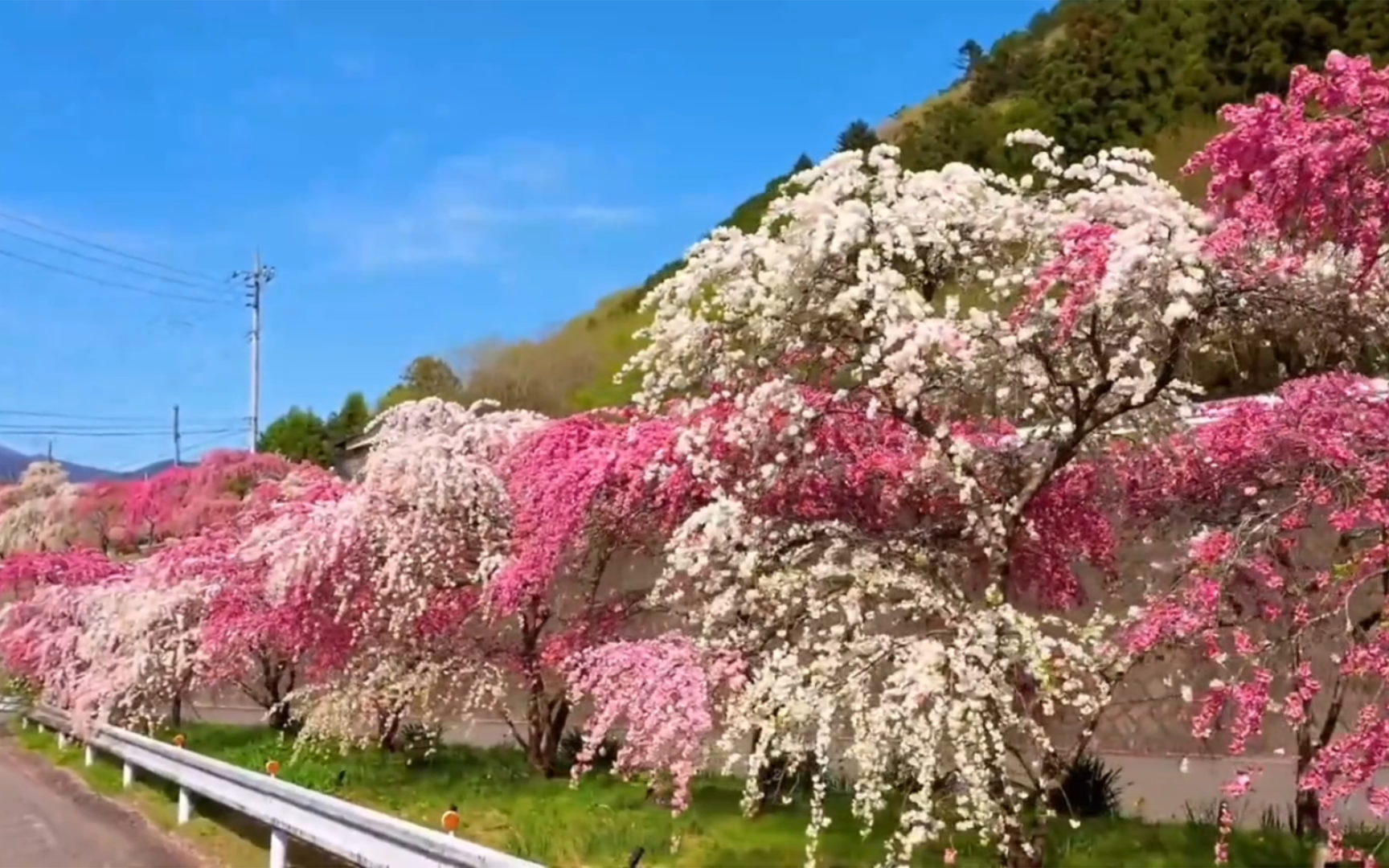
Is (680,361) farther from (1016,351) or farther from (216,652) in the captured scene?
(216,652)

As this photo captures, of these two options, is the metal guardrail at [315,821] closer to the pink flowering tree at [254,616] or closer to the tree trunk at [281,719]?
the pink flowering tree at [254,616]

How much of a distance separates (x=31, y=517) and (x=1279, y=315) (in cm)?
3175

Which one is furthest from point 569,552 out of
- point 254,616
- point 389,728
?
point 254,616

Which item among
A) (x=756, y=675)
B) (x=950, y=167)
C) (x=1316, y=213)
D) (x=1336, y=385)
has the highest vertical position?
(x=950, y=167)

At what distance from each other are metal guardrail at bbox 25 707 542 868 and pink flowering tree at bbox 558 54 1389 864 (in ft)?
5.13

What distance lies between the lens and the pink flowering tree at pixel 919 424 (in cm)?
649

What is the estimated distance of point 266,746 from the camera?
1611cm

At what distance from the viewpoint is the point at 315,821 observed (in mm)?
8555

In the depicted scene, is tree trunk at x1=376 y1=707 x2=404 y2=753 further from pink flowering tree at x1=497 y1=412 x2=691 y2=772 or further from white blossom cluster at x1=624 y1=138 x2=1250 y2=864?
white blossom cluster at x1=624 y1=138 x2=1250 y2=864

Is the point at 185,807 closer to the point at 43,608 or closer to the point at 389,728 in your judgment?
the point at 389,728

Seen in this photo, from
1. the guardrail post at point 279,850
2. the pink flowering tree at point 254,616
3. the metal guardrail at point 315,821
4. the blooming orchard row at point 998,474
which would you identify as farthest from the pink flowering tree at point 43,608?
the blooming orchard row at point 998,474

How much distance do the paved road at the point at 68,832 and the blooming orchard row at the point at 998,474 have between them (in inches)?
149

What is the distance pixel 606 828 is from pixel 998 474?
12.6 ft

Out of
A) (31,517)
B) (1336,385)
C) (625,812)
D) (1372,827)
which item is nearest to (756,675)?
(625,812)
